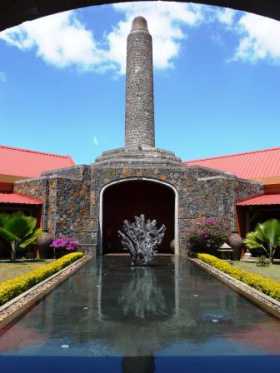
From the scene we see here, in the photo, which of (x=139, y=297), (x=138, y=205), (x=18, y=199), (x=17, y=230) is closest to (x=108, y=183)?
(x=138, y=205)

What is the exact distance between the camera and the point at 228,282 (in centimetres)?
1184

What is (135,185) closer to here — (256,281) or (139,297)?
(256,281)

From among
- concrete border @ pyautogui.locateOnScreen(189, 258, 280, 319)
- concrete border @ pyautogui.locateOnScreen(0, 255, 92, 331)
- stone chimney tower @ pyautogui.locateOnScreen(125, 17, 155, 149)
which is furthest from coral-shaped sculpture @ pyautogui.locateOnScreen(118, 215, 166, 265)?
stone chimney tower @ pyautogui.locateOnScreen(125, 17, 155, 149)

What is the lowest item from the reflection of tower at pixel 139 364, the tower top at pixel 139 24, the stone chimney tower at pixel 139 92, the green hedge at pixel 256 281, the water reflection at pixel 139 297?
the reflection of tower at pixel 139 364

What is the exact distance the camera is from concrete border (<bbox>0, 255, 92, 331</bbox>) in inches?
286

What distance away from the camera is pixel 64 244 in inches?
802

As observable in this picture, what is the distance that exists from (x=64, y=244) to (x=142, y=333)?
48.0ft

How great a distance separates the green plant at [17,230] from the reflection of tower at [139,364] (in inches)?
560

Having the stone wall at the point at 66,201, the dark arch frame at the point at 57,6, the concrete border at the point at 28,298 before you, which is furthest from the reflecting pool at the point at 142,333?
the stone wall at the point at 66,201

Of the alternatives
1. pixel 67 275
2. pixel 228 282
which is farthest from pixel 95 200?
pixel 228 282

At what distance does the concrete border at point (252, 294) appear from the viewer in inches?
313

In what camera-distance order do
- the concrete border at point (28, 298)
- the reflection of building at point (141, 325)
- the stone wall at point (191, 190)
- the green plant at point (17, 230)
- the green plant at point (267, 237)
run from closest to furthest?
the reflection of building at point (141, 325), the concrete border at point (28, 298), the green plant at point (17, 230), the green plant at point (267, 237), the stone wall at point (191, 190)

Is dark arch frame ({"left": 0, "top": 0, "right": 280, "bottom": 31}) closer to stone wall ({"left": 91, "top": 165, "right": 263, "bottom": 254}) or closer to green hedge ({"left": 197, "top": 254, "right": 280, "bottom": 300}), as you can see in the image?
green hedge ({"left": 197, "top": 254, "right": 280, "bottom": 300})

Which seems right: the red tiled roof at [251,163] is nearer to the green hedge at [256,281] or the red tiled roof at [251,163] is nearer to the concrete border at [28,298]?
the green hedge at [256,281]
